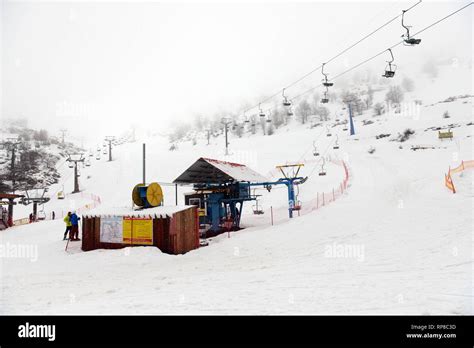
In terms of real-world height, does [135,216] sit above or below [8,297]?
above

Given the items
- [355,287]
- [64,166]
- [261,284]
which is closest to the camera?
[355,287]

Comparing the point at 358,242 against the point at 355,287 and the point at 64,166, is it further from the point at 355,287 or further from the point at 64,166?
the point at 64,166

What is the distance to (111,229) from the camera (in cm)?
1360

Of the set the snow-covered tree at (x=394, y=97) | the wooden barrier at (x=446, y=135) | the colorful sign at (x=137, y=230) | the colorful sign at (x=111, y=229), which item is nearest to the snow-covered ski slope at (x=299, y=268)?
the colorful sign at (x=137, y=230)

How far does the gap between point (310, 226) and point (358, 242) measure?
3492mm

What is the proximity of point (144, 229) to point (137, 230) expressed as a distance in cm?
36

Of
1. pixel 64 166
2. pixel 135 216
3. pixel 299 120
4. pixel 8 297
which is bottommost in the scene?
pixel 8 297

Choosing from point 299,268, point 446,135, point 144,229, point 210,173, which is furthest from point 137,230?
point 446,135

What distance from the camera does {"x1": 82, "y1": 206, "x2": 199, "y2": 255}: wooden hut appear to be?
12.8 m

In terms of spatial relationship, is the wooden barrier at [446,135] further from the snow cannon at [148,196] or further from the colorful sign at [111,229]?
the colorful sign at [111,229]

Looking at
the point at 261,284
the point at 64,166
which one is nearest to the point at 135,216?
the point at 261,284

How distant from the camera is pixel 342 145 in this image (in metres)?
53.0

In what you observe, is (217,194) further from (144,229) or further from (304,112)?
(304,112)

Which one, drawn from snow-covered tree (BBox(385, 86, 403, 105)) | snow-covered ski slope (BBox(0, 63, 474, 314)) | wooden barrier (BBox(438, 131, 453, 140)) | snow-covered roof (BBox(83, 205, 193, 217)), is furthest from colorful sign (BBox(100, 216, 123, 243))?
snow-covered tree (BBox(385, 86, 403, 105))
